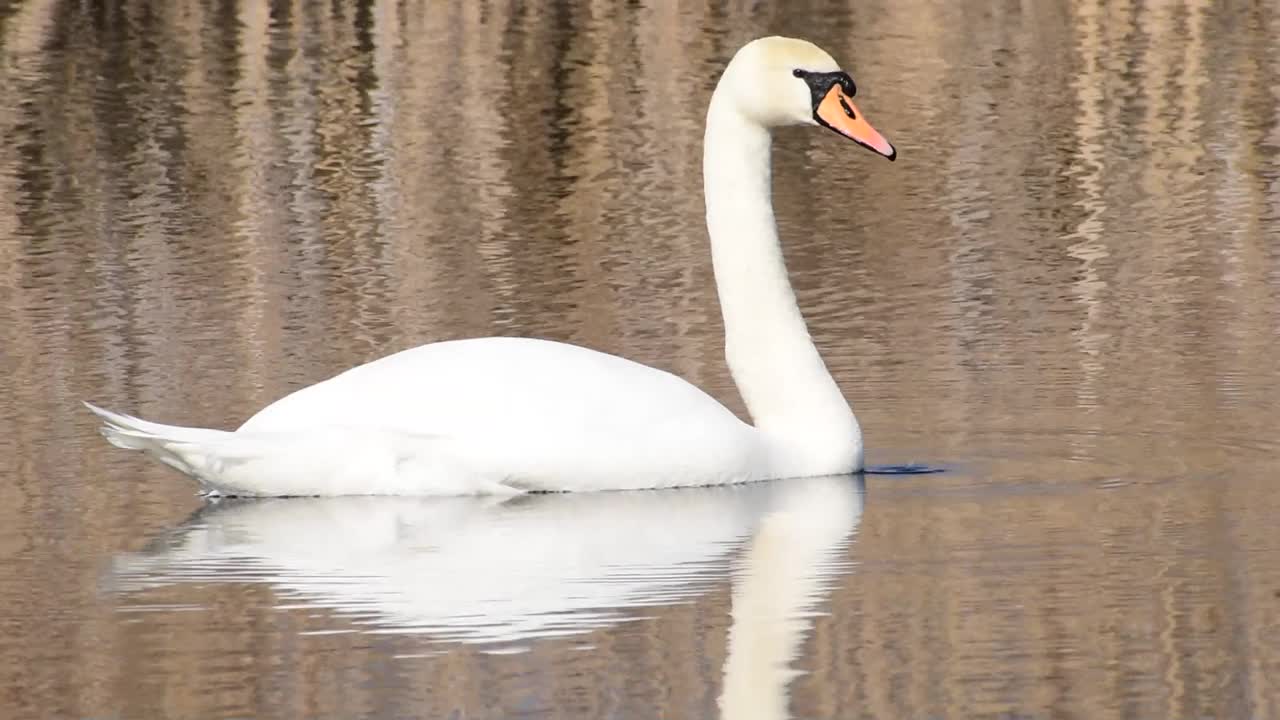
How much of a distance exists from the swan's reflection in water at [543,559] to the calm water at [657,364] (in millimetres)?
19

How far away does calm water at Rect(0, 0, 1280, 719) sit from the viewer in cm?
669

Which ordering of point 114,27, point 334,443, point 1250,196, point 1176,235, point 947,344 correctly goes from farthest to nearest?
point 114,27, point 1250,196, point 1176,235, point 947,344, point 334,443

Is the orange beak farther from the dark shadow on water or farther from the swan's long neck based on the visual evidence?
the dark shadow on water

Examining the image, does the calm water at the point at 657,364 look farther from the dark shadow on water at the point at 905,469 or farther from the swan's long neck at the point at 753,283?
the swan's long neck at the point at 753,283

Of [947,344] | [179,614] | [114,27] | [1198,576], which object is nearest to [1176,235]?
[947,344]

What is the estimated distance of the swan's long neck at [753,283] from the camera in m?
9.45

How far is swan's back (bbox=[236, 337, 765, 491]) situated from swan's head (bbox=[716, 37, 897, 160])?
1013mm

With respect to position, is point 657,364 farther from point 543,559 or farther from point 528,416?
point 543,559

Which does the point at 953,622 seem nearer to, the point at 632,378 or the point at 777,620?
the point at 777,620

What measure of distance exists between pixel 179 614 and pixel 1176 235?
26.0 feet

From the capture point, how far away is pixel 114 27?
1109 inches

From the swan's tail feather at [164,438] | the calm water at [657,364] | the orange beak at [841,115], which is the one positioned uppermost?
the orange beak at [841,115]

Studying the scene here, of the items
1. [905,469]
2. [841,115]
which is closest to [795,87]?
[841,115]

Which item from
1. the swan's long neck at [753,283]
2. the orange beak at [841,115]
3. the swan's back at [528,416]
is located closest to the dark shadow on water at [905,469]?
the swan's long neck at [753,283]
